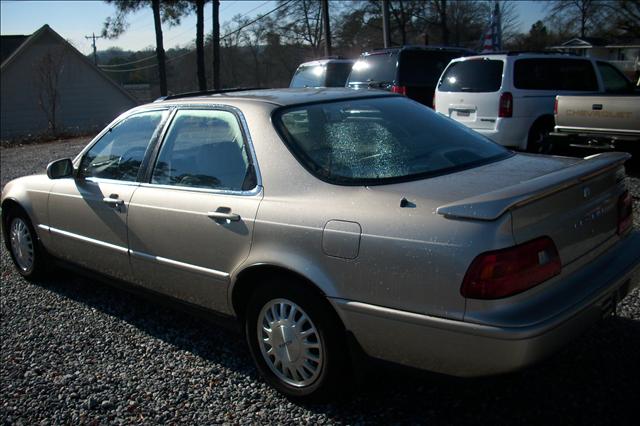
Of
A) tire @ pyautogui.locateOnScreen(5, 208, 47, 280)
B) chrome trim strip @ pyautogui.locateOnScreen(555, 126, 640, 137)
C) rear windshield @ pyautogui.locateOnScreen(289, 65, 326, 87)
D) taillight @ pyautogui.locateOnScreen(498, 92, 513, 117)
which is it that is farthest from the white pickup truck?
tire @ pyautogui.locateOnScreen(5, 208, 47, 280)

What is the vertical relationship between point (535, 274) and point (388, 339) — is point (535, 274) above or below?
above

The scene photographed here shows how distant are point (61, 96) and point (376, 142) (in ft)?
115

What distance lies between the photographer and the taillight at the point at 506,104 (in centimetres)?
932

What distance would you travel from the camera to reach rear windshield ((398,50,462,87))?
11844mm

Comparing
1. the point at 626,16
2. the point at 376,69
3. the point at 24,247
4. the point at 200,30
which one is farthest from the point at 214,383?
the point at 626,16

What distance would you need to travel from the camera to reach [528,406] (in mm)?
2990

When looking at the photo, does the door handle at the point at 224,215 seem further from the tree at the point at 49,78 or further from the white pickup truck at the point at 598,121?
the tree at the point at 49,78

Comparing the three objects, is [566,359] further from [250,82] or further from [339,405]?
[250,82]

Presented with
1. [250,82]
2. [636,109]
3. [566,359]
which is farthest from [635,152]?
[250,82]

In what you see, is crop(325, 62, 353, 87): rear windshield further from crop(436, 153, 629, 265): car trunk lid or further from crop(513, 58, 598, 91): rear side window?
crop(436, 153, 629, 265): car trunk lid

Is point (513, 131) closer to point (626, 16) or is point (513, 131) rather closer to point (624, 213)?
point (624, 213)

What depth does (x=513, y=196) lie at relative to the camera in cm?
252

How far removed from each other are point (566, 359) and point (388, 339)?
128cm

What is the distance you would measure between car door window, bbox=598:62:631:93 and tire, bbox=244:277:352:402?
971cm
